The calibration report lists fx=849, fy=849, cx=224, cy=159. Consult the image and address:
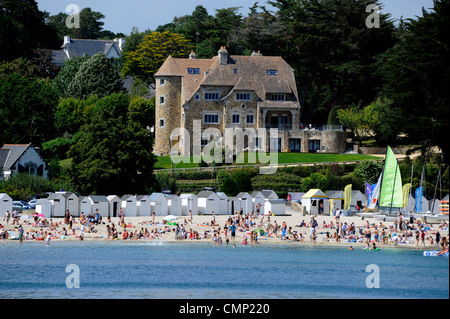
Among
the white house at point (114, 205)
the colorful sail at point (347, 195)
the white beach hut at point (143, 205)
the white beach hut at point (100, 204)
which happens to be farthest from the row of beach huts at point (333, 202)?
the white beach hut at point (100, 204)

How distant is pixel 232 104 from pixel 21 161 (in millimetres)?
26455

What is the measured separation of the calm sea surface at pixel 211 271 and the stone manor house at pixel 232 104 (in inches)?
1343

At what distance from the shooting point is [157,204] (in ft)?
234

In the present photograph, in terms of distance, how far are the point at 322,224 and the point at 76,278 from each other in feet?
78.2

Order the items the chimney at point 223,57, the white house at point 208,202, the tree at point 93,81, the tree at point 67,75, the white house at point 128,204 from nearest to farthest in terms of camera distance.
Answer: the white house at point 128,204 → the white house at point 208,202 → the chimney at point 223,57 → the tree at point 93,81 → the tree at point 67,75

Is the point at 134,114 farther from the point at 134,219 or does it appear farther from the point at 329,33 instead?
the point at 134,219

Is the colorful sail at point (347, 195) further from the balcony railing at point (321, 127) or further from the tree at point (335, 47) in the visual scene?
the tree at point (335, 47)

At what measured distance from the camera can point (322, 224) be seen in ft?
224

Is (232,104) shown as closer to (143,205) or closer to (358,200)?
(358,200)

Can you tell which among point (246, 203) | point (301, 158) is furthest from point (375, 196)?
point (301, 158)

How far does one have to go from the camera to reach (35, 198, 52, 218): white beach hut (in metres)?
66.8

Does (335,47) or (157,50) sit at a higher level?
(157,50)

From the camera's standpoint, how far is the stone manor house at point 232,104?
95.2 meters
